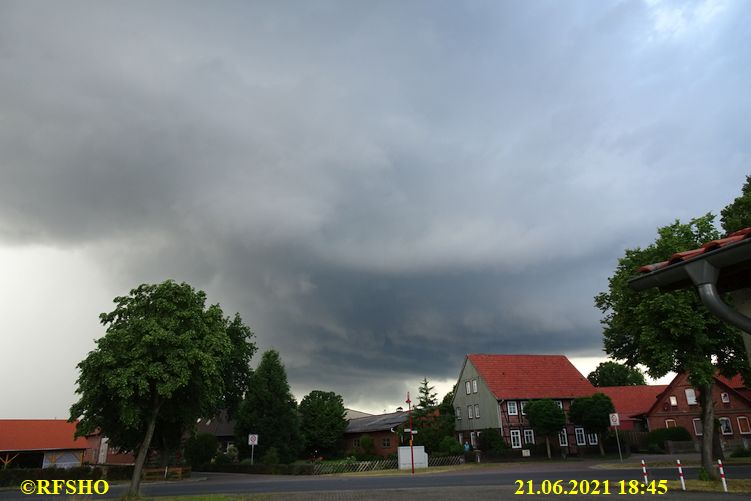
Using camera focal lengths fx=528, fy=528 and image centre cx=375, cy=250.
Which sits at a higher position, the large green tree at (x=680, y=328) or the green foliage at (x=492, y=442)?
the large green tree at (x=680, y=328)

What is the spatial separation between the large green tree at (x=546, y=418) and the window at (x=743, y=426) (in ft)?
63.7

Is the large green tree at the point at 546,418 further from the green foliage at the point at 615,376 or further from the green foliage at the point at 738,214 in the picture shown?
the green foliage at the point at 615,376

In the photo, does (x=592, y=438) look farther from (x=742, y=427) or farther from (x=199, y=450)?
(x=199, y=450)

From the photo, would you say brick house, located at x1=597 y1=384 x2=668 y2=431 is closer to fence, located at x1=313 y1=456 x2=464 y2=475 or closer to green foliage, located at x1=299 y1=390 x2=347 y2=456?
fence, located at x1=313 y1=456 x2=464 y2=475

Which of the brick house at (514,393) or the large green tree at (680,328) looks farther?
the brick house at (514,393)

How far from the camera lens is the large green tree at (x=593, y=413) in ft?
161

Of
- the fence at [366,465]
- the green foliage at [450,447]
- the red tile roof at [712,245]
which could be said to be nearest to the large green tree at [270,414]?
the fence at [366,465]

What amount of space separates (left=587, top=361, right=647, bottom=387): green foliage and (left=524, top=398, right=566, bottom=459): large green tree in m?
61.7

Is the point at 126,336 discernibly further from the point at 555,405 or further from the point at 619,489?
the point at 555,405

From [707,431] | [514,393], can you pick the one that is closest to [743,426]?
[514,393]

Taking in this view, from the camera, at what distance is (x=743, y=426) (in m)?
53.5

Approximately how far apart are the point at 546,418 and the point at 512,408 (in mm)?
6421

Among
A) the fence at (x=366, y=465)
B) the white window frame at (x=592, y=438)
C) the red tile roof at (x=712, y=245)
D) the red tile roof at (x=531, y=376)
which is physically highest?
the red tile roof at (x=531, y=376)

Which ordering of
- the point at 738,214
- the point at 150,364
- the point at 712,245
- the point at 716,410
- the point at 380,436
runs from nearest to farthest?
1. the point at 712,245
2. the point at 150,364
3. the point at 738,214
4. the point at 716,410
5. the point at 380,436
